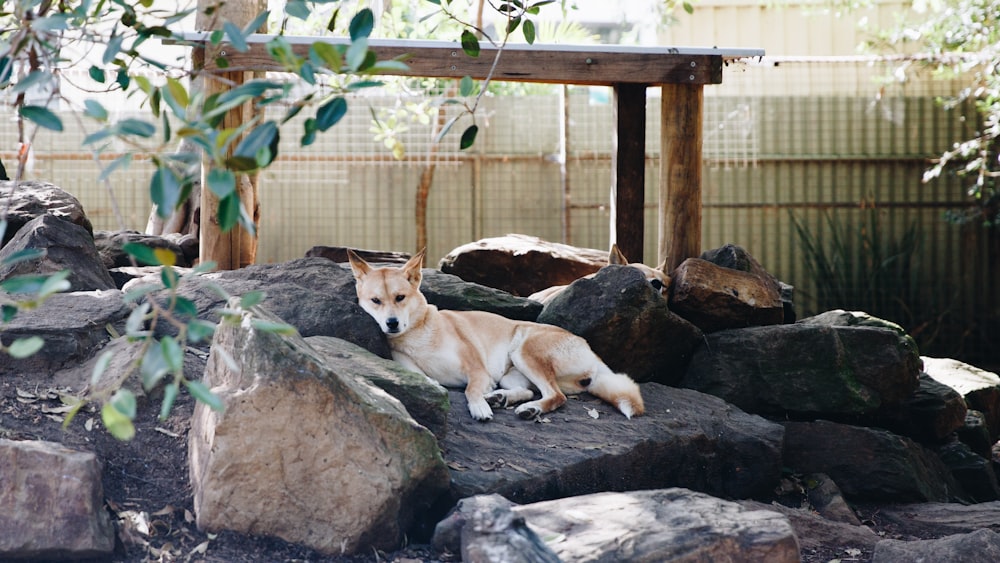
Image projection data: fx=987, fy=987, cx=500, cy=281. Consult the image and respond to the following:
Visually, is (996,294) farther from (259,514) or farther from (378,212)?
(259,514)

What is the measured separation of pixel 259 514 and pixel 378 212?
6.87 metres

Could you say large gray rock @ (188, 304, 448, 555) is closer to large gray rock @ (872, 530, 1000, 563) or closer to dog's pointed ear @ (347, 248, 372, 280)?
dog's pointed ear @ (347, 248, 372, 280)

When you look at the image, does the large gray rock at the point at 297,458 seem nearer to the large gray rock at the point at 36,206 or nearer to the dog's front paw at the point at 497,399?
the dog's front paw at the point at 497,399

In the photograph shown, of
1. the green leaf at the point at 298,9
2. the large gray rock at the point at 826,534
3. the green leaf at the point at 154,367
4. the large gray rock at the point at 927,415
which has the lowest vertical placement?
the large gray rock at the point at 826,534

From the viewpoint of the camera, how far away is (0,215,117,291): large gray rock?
16.2 feet

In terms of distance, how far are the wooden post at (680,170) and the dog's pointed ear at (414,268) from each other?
1845mm

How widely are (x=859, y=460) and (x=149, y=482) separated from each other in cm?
401

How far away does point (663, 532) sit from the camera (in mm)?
3459

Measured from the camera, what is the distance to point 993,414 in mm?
7512

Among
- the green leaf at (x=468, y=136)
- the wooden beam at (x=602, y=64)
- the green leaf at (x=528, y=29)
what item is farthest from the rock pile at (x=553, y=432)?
the green leaf at (x=528, y=29)

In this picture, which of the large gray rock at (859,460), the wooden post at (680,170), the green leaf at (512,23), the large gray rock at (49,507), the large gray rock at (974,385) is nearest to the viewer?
the large gray rock at (49,507)

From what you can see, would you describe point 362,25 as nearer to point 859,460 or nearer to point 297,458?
point 297,458

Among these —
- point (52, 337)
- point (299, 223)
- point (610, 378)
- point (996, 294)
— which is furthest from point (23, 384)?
point (996, 294)

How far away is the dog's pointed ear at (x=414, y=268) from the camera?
5.42 m
